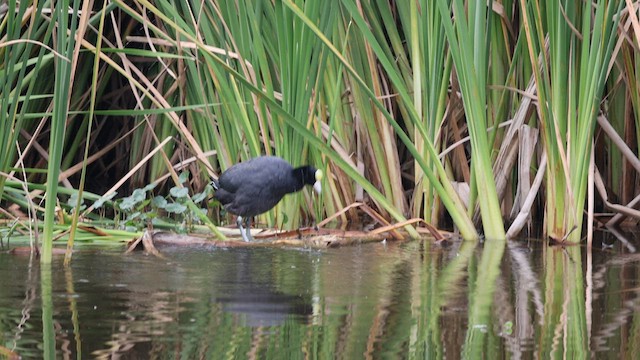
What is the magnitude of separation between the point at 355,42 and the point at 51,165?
91.1 inches

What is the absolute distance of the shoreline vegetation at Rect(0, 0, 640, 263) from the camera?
485 centimetres

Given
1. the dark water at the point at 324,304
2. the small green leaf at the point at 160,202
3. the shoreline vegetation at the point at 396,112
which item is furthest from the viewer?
the small green leaf at the point at 160,202

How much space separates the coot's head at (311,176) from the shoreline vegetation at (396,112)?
5.3 inches

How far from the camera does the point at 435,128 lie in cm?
539

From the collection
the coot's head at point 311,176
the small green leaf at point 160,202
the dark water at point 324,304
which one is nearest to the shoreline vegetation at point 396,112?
the small green leaf at point 160,202

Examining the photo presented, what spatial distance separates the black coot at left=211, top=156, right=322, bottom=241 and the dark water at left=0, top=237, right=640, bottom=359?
2.21ft

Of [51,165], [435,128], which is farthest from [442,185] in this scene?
[51,165]

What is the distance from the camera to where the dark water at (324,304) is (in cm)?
262

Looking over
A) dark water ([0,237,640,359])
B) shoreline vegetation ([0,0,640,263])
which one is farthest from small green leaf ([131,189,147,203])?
dark water ([0,237,640,359])

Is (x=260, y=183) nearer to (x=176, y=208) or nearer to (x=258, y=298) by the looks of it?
(x=176, y=208)

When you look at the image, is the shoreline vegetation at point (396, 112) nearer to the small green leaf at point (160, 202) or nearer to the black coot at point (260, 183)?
the small green leaf at point (160, 202)

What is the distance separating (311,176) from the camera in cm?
542

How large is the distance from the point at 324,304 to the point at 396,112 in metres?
2.98

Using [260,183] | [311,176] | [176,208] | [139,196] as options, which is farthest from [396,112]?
[139,196]
